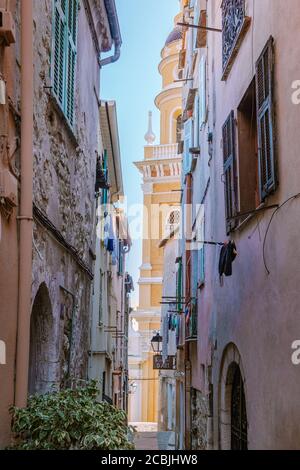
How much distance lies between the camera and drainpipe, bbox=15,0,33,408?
5.62m

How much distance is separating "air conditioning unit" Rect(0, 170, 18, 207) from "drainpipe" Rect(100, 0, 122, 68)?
6.38 metres

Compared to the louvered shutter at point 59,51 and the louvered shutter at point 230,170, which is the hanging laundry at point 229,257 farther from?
the louvered shutter at point 59,51

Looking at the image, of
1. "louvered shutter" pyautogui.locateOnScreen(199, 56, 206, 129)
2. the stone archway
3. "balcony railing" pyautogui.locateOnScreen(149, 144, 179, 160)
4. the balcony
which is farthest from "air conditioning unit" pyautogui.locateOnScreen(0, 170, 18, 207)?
"balcony railing" pyautogui.locateOnScreen(149, 144, 179, 160)

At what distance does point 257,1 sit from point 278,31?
122 cm

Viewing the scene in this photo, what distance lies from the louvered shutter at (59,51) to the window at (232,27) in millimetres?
2216

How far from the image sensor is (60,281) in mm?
7977

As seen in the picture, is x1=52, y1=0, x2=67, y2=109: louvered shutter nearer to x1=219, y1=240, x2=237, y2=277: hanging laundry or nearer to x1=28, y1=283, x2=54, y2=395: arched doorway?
x1=28, y1=283, x2=54, y2=395: arched doorway

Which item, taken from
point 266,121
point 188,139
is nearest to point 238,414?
point 266,121

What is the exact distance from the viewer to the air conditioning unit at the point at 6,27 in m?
5.28

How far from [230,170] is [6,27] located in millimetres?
3804

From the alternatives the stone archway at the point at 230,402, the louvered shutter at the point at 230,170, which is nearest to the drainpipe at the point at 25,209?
the louvered shutter at the point at 230,170

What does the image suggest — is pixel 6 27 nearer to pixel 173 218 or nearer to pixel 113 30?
pixel 113 30

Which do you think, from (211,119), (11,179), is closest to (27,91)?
(11,179)

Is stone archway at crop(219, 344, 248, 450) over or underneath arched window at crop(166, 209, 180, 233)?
underneath
